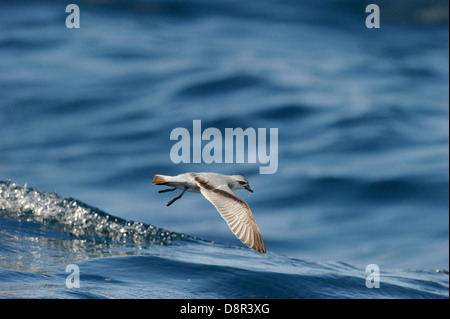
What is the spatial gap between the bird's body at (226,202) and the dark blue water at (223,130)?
78.5 inches

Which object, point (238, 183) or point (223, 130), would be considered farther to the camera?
point (223, 130)

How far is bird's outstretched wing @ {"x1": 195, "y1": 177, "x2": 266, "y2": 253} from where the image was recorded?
23.4 feet

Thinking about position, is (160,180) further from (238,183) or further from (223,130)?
(223,130)

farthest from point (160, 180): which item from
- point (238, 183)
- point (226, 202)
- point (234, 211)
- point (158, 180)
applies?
point (238, 183)

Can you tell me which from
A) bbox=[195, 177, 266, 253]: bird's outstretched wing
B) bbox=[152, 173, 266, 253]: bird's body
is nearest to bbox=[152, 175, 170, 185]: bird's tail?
bbox=[152, 173, 266, 253]: bird's body

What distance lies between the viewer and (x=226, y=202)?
7355 mm

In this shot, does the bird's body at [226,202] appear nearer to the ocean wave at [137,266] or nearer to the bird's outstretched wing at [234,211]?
the bird's outstretched wing at [234,211]

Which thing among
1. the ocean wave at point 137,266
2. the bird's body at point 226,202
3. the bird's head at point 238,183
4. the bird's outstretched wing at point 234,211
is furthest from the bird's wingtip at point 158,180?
the ocean wave at point 137,266

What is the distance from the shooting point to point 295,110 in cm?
2223

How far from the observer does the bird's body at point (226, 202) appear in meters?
7.12

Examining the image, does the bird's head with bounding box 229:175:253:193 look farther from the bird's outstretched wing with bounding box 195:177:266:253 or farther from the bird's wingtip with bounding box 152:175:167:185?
the bird's wingtip with bounding box 152:175:167:185

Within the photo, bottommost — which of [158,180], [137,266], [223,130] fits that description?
[137,266]

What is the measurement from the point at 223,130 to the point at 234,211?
13099mm

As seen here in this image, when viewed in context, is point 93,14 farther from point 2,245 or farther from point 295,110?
point 2,245
